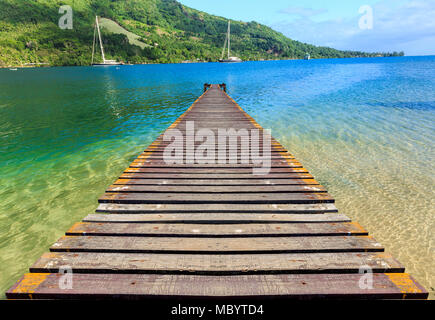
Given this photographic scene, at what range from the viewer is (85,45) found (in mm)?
158875

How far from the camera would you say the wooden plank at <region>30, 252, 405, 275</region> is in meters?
2.52

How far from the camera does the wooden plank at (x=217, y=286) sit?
7.43ft

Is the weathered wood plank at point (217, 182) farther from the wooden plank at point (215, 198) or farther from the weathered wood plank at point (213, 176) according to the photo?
the wooden plank at point (215, 198)

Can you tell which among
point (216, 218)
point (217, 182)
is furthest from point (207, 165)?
point (216, 218)

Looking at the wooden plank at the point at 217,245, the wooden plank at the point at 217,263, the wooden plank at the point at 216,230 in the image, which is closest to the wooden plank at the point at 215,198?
the wooden plank at the point at 216,230

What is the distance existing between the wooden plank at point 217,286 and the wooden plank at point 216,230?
2.15 ft

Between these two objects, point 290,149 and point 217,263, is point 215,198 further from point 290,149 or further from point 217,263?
point 290,149

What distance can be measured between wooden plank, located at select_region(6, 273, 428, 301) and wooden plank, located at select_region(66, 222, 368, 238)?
0.66 meters

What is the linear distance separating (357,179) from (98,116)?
19.4 metres

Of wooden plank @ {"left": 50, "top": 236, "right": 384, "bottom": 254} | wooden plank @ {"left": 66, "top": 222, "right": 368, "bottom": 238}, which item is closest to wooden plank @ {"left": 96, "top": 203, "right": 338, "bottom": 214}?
wooden plank @ {"left": 66, "top": 222, "right": 368, "bottom": 238}

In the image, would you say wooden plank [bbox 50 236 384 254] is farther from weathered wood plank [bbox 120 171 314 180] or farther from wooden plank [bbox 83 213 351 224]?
weathered wood plank [bbox 120 171 314 180]

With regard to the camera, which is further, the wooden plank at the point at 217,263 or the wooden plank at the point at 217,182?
the wooden plank at the point at 217,182

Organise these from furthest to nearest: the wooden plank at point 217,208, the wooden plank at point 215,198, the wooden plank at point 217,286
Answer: the wooden plank at point 215,198
the wooden plank at point 217,208
the wooden plank at point 217,286
